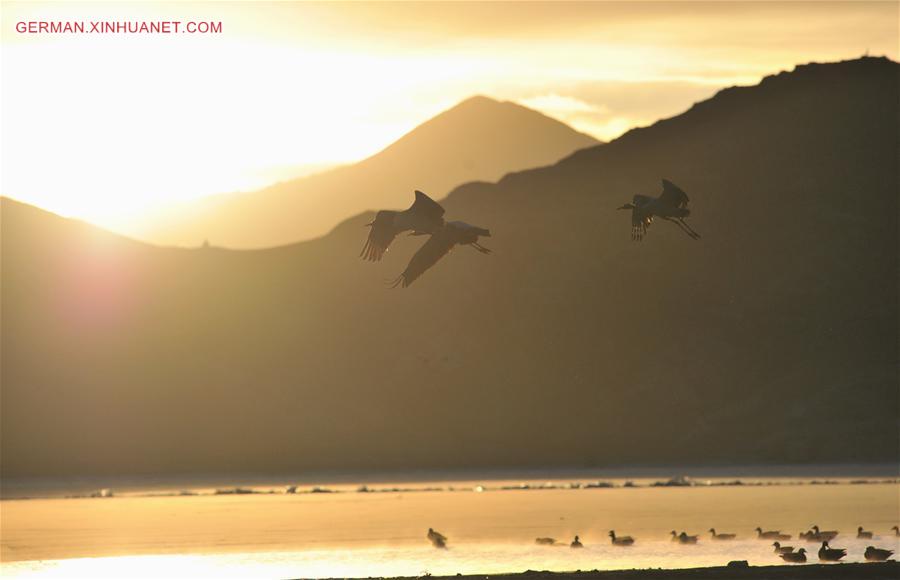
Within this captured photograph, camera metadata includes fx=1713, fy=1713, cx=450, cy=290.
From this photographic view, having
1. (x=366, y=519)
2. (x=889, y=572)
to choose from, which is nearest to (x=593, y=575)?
(x=889, y=572)

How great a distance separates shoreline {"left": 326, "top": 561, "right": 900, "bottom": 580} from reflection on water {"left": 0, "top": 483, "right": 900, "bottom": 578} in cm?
999

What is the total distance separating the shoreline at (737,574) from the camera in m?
53.5

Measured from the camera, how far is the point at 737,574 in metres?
54.5

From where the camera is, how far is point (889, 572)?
5453cm

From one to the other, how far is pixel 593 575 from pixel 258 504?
88.1 meters

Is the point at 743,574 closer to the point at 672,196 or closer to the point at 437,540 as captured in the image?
the point at 672,196

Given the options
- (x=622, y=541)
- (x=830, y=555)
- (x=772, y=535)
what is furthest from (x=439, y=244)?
(x=772, y=535)

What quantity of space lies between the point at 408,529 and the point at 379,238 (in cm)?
6155

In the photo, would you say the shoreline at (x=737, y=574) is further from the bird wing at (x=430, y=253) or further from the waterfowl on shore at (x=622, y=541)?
the waterfowl on shore at (x=622, y=541)

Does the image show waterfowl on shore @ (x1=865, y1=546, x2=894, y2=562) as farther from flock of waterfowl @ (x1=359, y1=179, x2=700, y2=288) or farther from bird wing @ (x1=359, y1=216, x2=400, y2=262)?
bird wing @ (x1=359, y1=216, x2=400, y2=262)

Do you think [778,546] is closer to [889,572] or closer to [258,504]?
[889,572]

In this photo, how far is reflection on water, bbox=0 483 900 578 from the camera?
235 feet

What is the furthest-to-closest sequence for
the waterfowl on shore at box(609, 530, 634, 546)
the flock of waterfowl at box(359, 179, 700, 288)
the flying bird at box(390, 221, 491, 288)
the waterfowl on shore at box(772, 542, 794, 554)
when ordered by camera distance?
the waterfowl on shore at box(609, 530, 634, 546), the waterfowl on shore at box(772, 542, 794, 554), the flock of waterfowl at box(359, 179, 700, 288), the flying bird at box(390, 221, 491, 288)

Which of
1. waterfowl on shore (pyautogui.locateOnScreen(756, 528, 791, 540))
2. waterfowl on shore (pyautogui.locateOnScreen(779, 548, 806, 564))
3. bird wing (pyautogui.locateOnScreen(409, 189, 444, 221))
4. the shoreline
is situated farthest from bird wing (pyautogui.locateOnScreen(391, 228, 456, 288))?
waterfowl on shore (pyautogui.locateOnScreen(756, 528, 791, 540))
